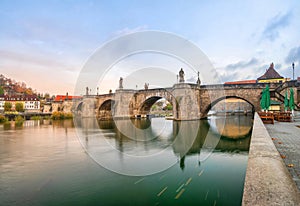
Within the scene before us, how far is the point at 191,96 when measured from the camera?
3100 centimetres

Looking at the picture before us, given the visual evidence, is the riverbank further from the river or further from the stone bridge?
the stone bridge

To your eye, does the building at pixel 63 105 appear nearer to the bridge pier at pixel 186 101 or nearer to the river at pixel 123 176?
the bridge pier at pixel 186 101

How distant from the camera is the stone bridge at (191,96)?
27758 mm

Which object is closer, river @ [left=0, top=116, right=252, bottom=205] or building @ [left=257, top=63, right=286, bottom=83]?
river @ [left=0, top=116, right=252, bottom=205]

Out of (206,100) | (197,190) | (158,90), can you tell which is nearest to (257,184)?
(197,190)

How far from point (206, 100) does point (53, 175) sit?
2723 cm

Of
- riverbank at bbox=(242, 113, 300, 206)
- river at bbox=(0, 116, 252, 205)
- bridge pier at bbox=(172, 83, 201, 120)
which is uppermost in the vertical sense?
bridge pier at bbox=(172, 83, 201, 120)

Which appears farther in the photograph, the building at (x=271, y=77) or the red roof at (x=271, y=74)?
the red roof at (x=271, y=74)

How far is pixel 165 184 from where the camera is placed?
736 centimetres

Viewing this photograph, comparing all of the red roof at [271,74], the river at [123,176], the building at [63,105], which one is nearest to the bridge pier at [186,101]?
the river at [123,176]

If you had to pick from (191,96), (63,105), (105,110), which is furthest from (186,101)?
(63,105)

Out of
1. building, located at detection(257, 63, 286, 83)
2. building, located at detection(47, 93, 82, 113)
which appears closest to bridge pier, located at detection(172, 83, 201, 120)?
building, located at detection(257, 63, 286, 83)

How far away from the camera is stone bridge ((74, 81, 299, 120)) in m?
27.8

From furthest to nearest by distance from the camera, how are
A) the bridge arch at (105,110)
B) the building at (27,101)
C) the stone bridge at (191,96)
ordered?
the building at (27,101) → the bridge arch at (105,110) → the stone bridge at (191,96)
